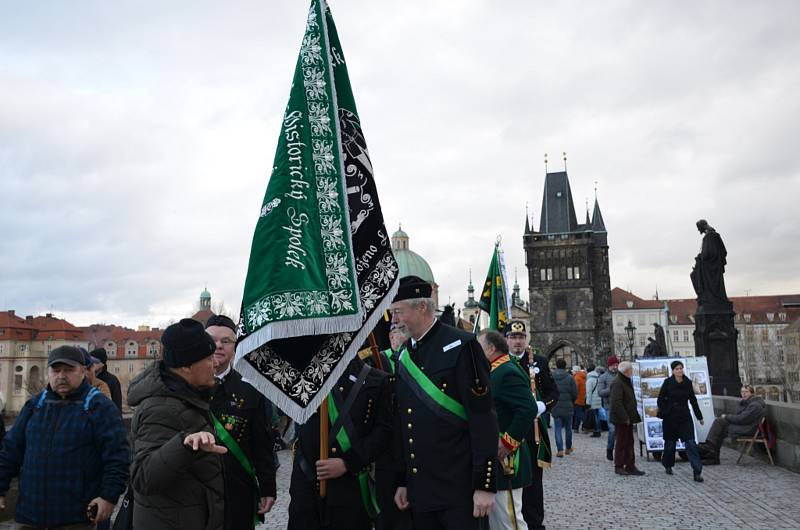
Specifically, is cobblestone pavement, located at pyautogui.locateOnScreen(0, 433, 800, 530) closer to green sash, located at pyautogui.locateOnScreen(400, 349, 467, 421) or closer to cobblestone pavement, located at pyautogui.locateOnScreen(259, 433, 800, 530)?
cobblestone pavement, located at pyautogui.locateOnScreen(259, 433, 800, 530)

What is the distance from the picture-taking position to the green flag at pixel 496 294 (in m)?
13.2

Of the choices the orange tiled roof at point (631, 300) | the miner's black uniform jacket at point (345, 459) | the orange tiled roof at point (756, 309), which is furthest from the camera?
the orange tiled roof at point (631, 300)

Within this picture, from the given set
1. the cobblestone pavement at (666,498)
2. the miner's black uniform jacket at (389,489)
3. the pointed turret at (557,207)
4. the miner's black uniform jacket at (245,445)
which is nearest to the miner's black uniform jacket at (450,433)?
the miner's black uniform jacket at (389,489)

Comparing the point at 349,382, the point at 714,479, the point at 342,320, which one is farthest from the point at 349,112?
the point at 714,479

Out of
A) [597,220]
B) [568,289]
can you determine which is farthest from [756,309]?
[568,289]

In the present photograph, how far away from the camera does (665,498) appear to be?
32.3ft

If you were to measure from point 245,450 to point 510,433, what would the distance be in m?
2.14

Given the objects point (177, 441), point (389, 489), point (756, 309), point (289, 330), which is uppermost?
point (756, 309)

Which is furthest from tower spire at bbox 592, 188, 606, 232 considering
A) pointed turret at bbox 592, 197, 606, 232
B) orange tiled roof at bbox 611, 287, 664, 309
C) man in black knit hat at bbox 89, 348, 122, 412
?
man in black knit hat at bbox 89, 348, 122, 412

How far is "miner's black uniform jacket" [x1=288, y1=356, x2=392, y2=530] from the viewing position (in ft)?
14.6

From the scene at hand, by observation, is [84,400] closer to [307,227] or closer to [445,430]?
[307,227]

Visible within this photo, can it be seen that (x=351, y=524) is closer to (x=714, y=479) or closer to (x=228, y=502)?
(x=228, y=502)

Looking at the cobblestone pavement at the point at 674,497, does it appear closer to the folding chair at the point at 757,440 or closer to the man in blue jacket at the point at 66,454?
the folding chair at the point at 757,440

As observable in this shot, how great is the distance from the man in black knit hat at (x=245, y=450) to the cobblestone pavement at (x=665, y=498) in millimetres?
3997
